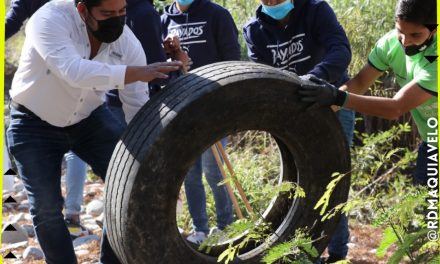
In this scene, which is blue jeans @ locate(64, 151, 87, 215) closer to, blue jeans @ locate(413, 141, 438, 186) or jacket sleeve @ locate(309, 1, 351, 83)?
jacket sleeve @ locate(309, 1, 351, 83)

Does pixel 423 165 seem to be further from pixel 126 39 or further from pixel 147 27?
pixel 147 27

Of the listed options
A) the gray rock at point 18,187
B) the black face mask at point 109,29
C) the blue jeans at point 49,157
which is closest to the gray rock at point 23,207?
the gray rock at point 18,187

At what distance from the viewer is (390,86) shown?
22.4ft

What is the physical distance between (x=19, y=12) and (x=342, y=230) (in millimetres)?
2792

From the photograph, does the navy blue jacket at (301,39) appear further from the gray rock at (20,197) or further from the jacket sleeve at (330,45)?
the gray rock at (20,197)

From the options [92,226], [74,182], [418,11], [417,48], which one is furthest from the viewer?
[92,226]

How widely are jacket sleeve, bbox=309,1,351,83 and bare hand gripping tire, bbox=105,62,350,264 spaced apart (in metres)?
0.38

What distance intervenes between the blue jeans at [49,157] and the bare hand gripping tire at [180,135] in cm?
45

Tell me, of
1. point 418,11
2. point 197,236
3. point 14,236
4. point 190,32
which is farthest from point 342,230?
point 14,236

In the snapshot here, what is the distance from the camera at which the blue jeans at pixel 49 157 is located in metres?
4.09

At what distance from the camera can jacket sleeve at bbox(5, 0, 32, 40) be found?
5.55 m

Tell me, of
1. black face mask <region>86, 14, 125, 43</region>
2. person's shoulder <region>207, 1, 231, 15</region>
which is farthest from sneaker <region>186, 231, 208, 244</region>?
black face mask <region>86, 14, 125, 43</region>

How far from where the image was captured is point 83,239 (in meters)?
5.83

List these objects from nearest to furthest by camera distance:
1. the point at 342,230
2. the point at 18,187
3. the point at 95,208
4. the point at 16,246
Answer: the point at 342,230 → the point at 16,246 → the point at 95,208 → the point at 18,187
